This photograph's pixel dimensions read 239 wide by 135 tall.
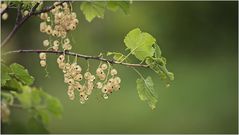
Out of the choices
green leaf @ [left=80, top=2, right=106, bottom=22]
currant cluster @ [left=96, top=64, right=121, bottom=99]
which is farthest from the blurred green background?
currant cluster @ [left=96, top=64, right=121, bottom=99]

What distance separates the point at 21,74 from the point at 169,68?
17.1 feet

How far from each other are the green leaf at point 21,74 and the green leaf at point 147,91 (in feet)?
0.88

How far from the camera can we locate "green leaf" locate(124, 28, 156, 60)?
141cm

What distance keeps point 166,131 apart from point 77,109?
1.08 metres

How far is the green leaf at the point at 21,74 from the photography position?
1.43m

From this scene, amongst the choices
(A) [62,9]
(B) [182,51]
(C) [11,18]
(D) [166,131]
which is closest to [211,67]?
(B) [182,51]

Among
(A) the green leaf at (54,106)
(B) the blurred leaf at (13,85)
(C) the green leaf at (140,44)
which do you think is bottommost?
(A) the green leaf at (54,106)

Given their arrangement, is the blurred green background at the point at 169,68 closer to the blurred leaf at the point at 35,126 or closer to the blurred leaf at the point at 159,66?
the blurred leaf at the point at 35,126

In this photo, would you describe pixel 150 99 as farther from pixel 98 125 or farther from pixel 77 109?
pixel 77 109

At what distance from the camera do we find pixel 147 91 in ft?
4.70

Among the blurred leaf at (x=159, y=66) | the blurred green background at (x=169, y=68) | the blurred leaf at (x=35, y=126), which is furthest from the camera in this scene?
the blurred green background at (x=169, y=68)

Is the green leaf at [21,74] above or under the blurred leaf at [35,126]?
above

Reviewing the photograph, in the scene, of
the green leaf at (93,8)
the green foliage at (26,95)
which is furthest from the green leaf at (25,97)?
the green leaf at (93,8)

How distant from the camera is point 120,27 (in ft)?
23.1
